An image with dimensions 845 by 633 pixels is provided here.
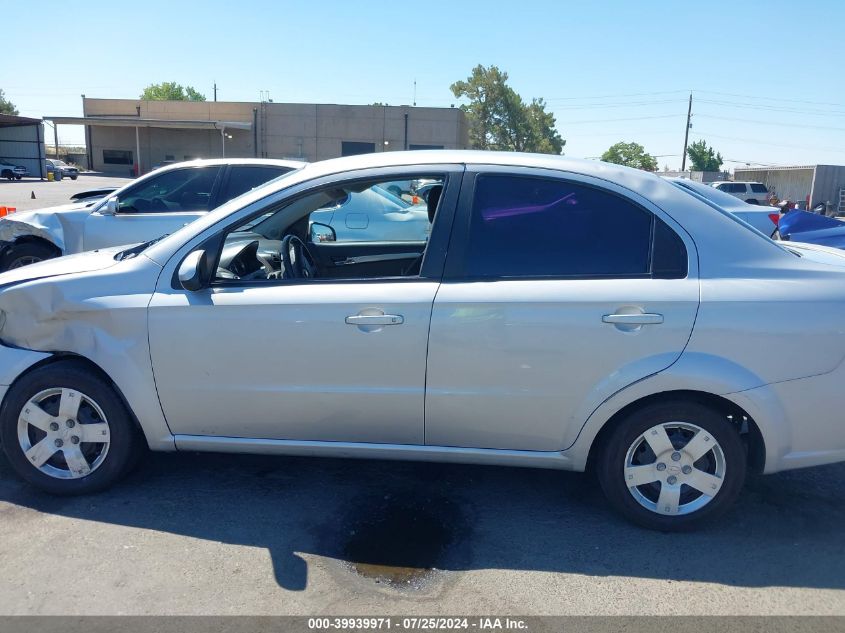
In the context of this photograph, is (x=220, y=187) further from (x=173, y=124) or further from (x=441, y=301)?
(x=173, y=124)

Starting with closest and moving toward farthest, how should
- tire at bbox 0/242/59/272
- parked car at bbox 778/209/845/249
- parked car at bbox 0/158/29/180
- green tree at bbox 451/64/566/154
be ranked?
parked car at bbox 778/209/845/249
tire at bbox 0/242/59/272
parked car at bbox 0/158/29/180
green tree at bbox 451/64/566/154

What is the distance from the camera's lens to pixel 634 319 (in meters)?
3.17

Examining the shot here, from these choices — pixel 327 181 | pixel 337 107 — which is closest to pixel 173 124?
pixel 337 107

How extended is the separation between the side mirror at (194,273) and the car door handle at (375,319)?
79 cm

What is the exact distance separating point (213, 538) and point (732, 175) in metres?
58.7

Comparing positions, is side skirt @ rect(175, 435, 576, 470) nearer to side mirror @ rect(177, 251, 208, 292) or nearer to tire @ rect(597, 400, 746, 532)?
tire @ rect(597, 400, 746, 532)

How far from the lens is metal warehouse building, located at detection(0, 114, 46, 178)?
52.1 m

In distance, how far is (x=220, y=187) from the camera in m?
7.43

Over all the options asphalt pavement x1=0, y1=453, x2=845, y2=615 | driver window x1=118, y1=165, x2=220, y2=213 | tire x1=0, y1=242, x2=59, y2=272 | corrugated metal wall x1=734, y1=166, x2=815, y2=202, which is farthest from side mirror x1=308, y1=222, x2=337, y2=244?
corrugated metal wall x1=734, y1=166, x2=815, y2=202

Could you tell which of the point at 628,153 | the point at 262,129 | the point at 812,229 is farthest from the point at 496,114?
the point at 812,229

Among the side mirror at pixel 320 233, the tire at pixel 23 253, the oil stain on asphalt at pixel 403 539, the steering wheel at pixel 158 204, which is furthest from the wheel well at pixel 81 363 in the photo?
the tire at pixel 23 253

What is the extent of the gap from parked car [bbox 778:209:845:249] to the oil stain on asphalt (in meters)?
6.08

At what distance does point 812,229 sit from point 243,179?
682 centimetres

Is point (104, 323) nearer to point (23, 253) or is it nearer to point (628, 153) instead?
point (23, 253)
